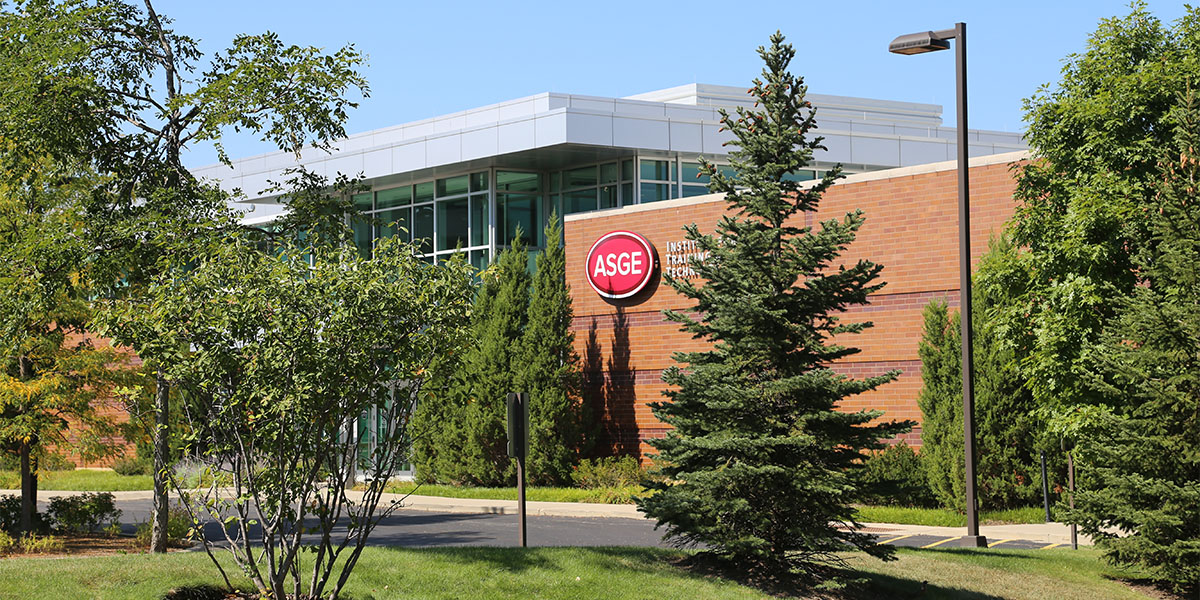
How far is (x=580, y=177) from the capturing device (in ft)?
113

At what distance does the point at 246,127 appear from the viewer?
15812 mm

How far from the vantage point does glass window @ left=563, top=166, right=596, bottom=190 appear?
34.4 metres

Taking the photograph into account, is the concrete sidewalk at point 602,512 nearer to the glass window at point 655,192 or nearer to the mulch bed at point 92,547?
the mulch bed at point 92,547

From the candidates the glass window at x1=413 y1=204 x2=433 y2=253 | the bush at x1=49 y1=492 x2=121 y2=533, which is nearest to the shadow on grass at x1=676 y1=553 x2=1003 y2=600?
the bush at x1=49 y1=492 x2=121 y2=533

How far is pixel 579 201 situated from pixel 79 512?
1757cm

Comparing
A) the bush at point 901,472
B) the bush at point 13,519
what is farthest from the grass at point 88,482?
the bush at point 901,472

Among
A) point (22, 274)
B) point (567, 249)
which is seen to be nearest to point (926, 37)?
point (22, 274)

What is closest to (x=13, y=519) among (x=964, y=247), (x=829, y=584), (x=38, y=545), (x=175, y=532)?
(x=38, y=545)

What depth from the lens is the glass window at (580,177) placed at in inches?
1353

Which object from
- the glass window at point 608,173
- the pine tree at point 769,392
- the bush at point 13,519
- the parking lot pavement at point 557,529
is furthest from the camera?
the glass window at point 608,173

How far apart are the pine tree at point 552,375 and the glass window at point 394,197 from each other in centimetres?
816

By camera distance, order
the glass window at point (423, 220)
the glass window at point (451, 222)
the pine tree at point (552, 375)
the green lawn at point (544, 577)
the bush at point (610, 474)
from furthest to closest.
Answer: the glass window at point (423, 220) → the glass window at point (451, 222) → the pine tree at point (552, 375) → the bush at point (610, 474) → the green lawn at point (544, 577)

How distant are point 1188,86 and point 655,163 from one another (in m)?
19.0

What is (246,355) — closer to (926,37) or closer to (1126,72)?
(926,37)
